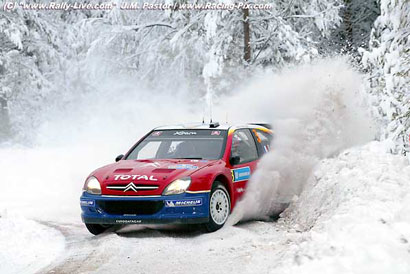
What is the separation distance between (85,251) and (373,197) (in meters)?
3.36

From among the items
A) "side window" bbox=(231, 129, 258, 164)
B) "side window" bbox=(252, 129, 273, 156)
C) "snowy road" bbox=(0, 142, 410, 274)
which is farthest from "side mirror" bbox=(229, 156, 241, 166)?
"side window" bbox=(252, 129, 273, 156)

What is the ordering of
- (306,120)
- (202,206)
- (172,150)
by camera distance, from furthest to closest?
(306,120)
(172,150)
(202,206)

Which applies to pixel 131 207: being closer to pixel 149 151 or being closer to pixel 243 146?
pixel 149 151

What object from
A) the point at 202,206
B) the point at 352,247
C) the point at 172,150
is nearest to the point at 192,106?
the point at 172,150

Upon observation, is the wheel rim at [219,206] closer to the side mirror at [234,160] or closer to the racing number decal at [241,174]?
the racing number decal at [241,174]

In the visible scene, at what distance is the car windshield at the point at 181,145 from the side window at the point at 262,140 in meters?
0.76

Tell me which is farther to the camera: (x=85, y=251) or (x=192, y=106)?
(x=192, y=106)

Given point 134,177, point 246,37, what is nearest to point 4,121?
point 246,37

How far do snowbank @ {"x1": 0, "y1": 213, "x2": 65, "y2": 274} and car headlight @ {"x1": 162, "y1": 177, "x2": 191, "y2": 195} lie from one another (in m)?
1.49

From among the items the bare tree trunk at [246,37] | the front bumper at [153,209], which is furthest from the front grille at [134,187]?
the bare tree trunk at [246,37]

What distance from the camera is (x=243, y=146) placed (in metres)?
10.3

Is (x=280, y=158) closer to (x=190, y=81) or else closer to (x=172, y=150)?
(x=172, y=150)

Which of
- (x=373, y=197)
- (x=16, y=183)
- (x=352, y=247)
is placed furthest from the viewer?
(x=16, y=183)

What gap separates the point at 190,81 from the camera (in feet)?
82.2
